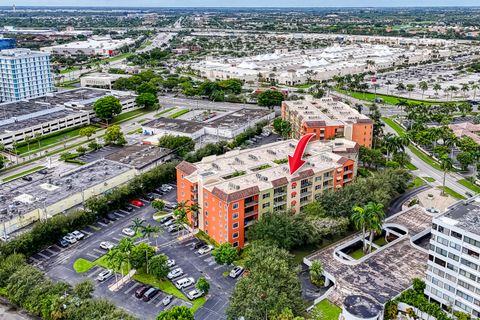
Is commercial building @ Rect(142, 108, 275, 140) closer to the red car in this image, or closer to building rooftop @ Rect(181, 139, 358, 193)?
building rooftop @ Rect(181, 139, 358, 193)

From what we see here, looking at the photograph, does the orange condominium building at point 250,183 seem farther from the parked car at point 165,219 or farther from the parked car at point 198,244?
the parked car at point 165,219

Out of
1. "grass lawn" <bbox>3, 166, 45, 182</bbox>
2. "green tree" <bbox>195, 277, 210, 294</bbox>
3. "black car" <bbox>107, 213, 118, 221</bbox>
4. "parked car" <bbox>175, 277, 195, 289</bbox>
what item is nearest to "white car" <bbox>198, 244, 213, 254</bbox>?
"parked car" <bbox>175, 277, 195, 289</bbox>

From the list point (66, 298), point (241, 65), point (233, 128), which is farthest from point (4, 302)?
point (241, 65)

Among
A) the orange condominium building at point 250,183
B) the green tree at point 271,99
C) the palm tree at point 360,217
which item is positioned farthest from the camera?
the green tree at point 271,99

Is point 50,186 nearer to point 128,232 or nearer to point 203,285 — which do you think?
point 128,232

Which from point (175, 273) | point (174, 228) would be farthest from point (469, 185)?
point (175, 273)

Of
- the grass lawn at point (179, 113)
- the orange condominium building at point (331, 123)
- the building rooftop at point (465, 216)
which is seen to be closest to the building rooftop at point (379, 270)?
the building rooftop at point (465, 216)

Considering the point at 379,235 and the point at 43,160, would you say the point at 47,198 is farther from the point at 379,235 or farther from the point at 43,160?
the point at 379,235
